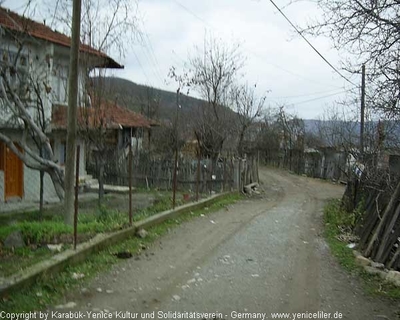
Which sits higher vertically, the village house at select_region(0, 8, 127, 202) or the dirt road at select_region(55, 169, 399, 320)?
the village house at select_region(0, 8, 127, 202)

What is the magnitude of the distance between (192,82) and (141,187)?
929cm

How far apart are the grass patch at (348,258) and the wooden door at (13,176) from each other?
10000 mm

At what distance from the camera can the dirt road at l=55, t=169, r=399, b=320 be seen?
483 centimetres

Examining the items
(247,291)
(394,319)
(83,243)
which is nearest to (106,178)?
(83,243)

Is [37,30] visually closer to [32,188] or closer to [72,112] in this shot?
[32,188]

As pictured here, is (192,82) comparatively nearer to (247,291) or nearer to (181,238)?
(181,238)

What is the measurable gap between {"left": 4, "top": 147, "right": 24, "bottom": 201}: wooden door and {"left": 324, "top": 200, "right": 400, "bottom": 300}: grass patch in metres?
10.0

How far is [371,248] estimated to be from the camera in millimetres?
7320

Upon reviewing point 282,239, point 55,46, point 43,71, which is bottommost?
point 282,239

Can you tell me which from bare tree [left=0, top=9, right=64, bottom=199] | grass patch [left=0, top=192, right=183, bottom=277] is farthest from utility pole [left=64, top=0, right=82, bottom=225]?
bare tree [left=0, top=9, right=64, bottom=199]

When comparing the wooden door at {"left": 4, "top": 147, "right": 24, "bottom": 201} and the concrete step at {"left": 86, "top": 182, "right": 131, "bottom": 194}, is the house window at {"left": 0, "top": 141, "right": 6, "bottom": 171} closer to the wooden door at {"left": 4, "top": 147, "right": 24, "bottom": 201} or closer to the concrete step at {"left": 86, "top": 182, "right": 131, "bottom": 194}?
the wooden door at {"left": 4, "top": 147, "right": 24, "bottom": 201}

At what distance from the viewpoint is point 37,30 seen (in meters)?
13.5

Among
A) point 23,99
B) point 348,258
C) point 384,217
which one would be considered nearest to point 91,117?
point 23,99

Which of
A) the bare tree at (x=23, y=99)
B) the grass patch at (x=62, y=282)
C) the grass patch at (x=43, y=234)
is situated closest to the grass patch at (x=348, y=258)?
the grass patch at (x=62, y=282)
